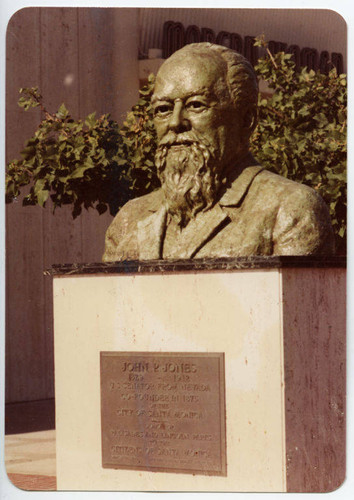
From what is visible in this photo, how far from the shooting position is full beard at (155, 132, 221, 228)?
6.27 meters

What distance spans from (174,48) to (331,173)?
3.83 m

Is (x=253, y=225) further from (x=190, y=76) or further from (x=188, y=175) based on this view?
(x=190, y=76)

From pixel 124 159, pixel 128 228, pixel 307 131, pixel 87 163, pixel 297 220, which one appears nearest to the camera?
pixel 297 220

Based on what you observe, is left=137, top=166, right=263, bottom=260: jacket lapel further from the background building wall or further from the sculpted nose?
the background building wall

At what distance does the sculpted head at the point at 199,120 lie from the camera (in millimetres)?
6258

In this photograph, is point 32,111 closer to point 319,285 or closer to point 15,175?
point 15,175

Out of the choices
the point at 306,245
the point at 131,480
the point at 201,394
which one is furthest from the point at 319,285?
the point at 131,480

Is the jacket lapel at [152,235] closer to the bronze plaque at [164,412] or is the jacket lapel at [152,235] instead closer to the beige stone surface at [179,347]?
the beige stone surface at [179,347]

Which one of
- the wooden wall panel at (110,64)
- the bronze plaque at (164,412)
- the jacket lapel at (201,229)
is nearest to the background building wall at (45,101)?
the wooden wall panel at (110,64)

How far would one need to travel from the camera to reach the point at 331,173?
8.40 m

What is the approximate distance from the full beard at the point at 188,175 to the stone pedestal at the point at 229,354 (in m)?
0.57

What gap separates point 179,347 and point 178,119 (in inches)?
52.2

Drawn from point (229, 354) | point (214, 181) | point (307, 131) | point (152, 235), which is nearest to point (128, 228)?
point (152, 235)

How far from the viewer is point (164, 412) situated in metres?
5.87
